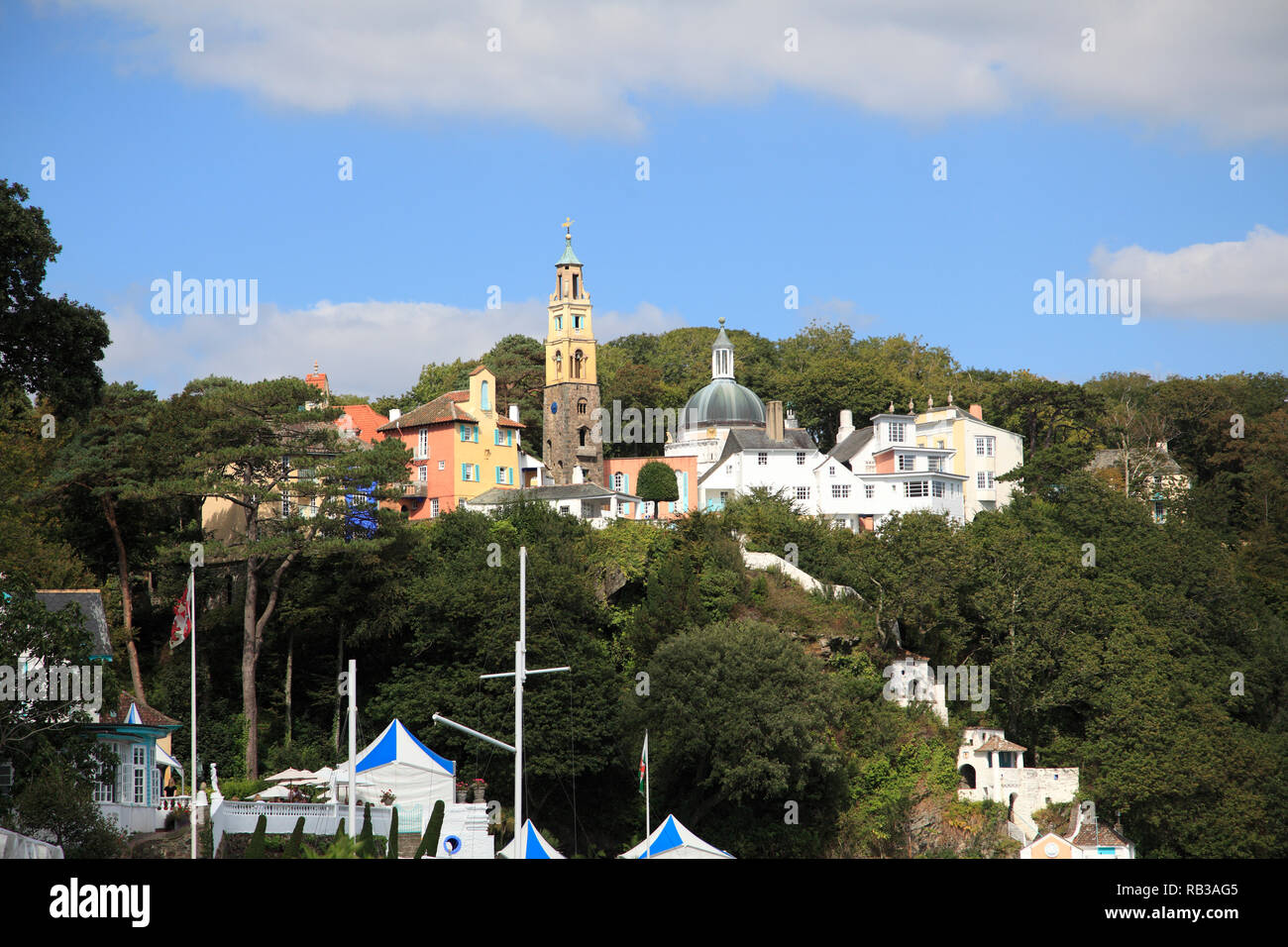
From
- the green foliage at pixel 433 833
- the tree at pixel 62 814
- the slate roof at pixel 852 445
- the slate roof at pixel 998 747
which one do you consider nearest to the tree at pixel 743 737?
the slate roof at pixel 998 747

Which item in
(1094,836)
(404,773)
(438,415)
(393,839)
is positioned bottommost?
(1094,836)

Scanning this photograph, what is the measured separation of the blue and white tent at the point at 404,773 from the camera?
38.2m

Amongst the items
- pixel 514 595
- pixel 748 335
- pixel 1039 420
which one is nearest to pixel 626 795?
pixel 514 595

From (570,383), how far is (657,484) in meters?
8.45

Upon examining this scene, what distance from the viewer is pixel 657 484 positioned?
70438 millimetres

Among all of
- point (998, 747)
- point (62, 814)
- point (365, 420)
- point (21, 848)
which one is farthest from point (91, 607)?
point (365, 420)

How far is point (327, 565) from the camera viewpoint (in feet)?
163

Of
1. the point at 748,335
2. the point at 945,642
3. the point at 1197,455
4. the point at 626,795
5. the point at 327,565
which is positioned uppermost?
the point at 748,335

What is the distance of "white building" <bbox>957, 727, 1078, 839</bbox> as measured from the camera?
161 feet

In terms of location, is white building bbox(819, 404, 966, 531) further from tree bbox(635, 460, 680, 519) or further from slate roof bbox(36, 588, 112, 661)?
slate roof bbox(36, 588, 112, 661)

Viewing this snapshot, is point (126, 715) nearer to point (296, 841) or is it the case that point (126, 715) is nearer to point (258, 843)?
point (258, 843)

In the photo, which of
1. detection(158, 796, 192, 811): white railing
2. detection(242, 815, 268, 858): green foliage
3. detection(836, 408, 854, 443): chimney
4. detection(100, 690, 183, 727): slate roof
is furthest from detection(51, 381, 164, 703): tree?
detection(836, 408, 854, 443): chimney
